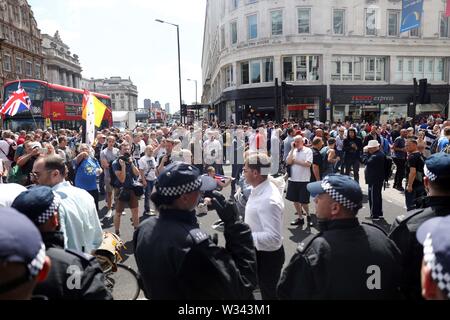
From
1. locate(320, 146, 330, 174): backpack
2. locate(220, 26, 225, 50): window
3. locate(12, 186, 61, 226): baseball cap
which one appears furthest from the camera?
locate(220, 26, 225, 50): window

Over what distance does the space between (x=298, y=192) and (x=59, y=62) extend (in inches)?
3536

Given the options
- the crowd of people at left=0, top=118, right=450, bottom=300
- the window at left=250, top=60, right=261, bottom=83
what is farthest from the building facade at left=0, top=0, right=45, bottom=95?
the crowd of people at left=0, top=118, right=450, bottom=300

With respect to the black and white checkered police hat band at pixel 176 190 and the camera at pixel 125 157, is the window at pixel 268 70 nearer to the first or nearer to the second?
the camera at pixel 125 157

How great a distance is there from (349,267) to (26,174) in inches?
283

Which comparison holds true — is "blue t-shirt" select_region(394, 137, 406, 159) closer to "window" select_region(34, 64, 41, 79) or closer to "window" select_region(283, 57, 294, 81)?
"window" select_region(283, 57, 294, 81)

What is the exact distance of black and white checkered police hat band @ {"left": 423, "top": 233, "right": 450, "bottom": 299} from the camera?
4.33ft

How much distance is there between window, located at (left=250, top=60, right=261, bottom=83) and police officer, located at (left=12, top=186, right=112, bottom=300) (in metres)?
33.2

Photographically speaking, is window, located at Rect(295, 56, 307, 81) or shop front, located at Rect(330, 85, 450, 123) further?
shop front, located at Rect(330, 85, 450, 123)

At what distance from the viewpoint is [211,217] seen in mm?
8023

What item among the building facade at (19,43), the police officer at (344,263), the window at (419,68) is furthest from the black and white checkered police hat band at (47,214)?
the building facade at (19,43)

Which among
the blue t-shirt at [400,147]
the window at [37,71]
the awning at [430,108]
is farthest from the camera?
the window at [37,71]

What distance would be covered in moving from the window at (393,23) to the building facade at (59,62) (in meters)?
72.0

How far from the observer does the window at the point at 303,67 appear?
32688 mm
